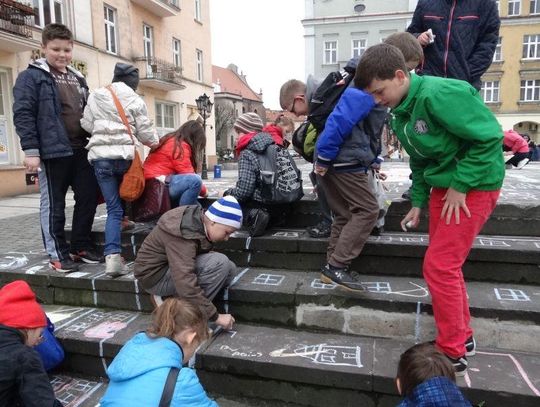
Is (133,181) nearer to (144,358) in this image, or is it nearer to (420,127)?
(144,358)

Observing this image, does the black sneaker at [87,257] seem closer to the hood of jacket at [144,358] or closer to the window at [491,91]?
the hood of jacket at [144,358]

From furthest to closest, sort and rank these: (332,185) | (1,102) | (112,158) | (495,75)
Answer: (495,75) → (1,102) → (112,158) → (332,185)

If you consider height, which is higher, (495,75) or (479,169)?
(495,75)

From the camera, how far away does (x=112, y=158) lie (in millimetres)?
3576

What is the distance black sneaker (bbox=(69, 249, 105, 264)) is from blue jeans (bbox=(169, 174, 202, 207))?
86 centimetres

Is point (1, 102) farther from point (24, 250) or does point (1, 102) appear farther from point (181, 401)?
point (181, 401)

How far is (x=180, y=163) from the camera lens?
13.8ft

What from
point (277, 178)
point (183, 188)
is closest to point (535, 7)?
point (277, 178)

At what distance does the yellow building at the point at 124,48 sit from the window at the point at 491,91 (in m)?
21.6

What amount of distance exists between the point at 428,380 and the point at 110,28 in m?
17.8

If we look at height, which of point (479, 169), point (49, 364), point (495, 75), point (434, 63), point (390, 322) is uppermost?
point (495, 75)

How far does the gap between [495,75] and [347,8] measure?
12.4m

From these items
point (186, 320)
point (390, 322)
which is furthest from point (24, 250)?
point (390, 322)

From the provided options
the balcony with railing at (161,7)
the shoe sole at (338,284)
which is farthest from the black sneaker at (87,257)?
the balcony with railing at (161,7)
